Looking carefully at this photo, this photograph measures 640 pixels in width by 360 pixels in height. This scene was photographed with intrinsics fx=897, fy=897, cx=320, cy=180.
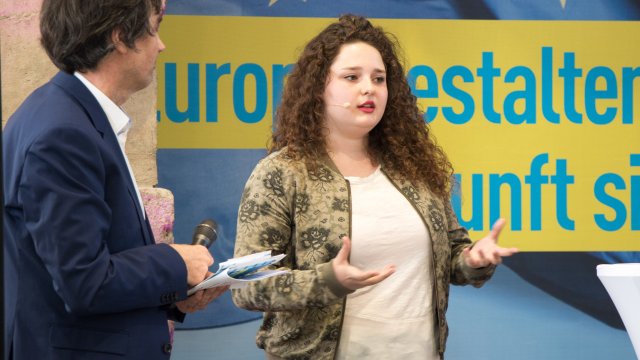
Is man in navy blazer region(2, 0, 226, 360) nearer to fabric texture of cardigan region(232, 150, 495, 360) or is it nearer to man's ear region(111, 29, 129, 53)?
man's ear region(111, 29, 129, 53)

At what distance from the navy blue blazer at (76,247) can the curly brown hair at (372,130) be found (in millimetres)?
860

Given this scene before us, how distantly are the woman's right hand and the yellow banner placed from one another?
199 centimetres

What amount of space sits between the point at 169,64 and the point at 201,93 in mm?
192

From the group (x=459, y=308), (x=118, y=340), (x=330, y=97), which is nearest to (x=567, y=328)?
(x=459, y=308)

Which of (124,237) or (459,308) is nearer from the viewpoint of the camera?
(124,237)

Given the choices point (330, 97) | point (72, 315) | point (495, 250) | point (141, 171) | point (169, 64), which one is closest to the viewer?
point (72, 315)

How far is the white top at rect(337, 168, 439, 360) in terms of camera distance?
7.54 ft

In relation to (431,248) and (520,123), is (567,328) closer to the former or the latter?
(520,123)

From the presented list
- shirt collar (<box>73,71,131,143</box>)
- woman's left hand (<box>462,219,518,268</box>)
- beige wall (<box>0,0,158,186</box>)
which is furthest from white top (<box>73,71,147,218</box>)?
beige wall (<box>0,0,158,186</box>)

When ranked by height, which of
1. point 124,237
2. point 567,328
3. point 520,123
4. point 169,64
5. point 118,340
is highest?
point 169,64

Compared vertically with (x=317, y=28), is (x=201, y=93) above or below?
below

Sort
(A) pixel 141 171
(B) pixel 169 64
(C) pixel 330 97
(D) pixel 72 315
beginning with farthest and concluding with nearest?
(B) pixel 169 64 → (A) pixel 141 171 → (C) pixel 330 97 → (D) pixel 72 315

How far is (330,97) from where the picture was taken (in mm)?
2539

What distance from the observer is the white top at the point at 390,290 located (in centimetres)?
230
